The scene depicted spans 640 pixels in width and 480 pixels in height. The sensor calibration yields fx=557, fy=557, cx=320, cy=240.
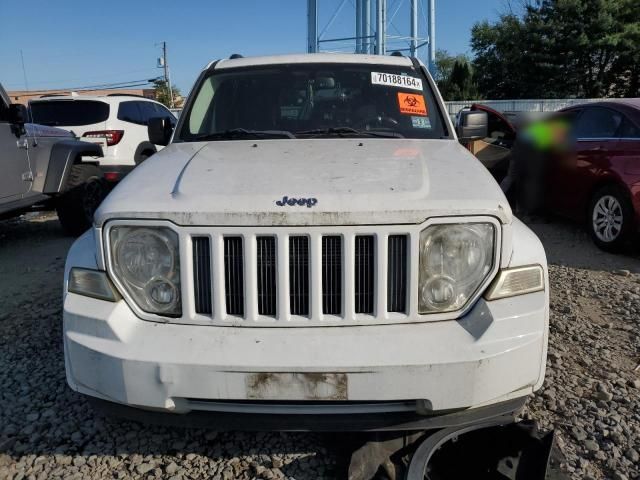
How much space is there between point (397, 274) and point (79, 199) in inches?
220

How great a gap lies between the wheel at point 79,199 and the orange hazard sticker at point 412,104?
169 inches

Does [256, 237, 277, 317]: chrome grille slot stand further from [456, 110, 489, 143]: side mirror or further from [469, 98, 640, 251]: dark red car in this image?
[469, 98, 640, 251]: dark red car

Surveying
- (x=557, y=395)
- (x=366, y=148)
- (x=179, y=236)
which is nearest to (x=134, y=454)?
(x=179, y=236)

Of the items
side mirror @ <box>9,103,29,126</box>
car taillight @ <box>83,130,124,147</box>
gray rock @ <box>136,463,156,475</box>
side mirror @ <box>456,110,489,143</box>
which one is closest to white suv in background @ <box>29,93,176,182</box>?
car taillight @ <box>83,130,124,147</box>

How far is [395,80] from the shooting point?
3.71m

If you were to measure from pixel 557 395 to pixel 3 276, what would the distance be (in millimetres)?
4972

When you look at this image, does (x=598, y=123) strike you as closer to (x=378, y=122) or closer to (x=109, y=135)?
(x=378, y=122)

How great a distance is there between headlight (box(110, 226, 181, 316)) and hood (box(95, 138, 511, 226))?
82mm

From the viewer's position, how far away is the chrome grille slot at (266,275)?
6.82 feet

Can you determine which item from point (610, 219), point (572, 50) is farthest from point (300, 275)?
point (572, 50)

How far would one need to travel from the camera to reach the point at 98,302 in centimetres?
213

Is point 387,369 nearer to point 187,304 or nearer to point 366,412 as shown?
point 366,412

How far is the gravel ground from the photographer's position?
2.42m

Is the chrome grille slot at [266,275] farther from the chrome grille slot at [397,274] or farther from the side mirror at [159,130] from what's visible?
the side mirror at [159,130]
